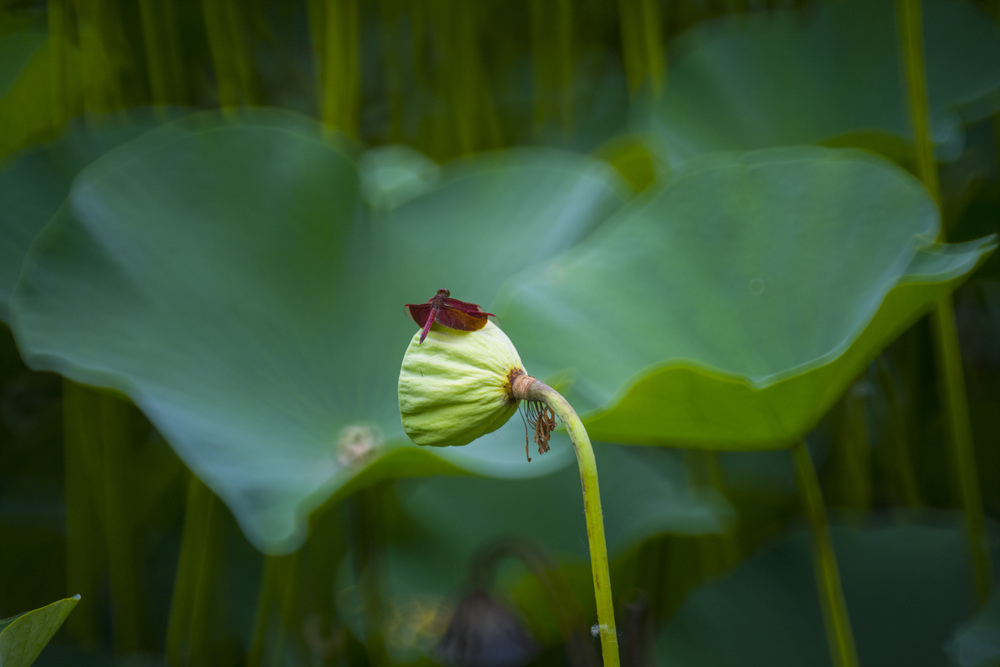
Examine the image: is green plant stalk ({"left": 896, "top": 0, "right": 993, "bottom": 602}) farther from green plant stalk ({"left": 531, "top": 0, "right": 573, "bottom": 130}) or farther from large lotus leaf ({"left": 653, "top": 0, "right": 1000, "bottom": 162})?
green plant stalk ({"left": 531, "top": 0, "right": 573, "bottom": 130})

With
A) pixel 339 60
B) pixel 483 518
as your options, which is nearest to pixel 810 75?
pixel 339 60

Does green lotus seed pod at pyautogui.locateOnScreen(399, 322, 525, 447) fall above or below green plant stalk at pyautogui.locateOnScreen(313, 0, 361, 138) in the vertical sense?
below

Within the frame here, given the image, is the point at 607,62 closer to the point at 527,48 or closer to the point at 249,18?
the point at 527,48

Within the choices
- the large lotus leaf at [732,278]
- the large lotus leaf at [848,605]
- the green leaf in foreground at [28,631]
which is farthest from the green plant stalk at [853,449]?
the green leaf in foreground at [28,631]

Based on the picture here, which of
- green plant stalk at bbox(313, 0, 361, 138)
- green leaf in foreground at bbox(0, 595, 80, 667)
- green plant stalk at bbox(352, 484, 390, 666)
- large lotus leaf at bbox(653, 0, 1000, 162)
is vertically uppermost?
green plant stalk at bbox(313, 0, 361, 138)

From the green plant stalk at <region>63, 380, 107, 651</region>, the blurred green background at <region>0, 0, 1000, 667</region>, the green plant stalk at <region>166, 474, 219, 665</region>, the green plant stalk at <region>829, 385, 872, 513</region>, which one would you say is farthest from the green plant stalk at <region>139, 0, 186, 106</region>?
the green plant stalk at <region>829, 385, 872, 513</region>
